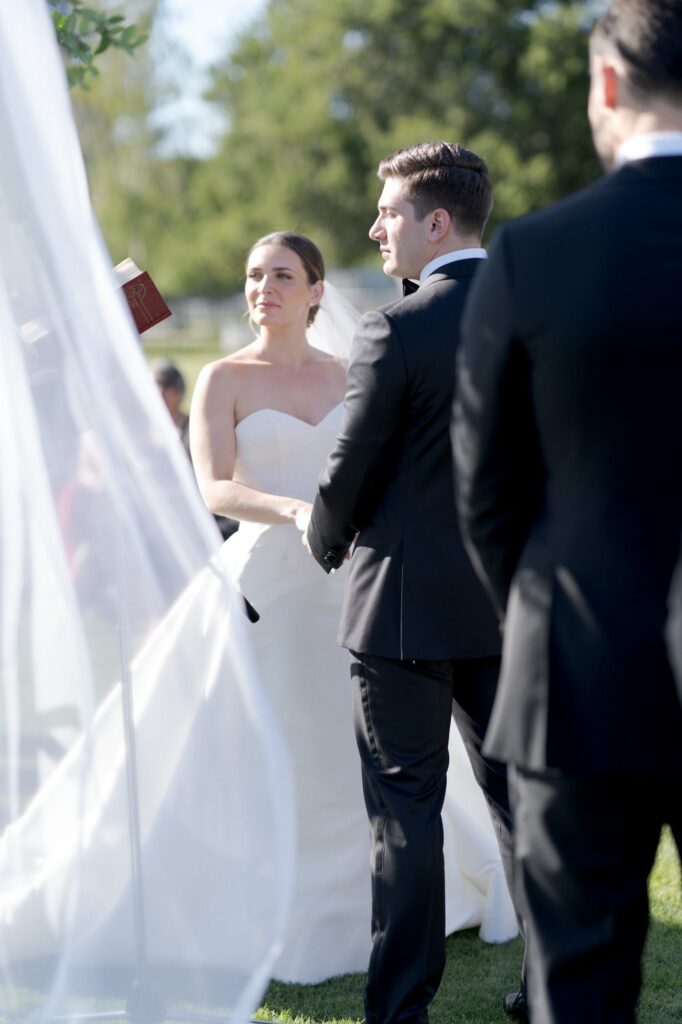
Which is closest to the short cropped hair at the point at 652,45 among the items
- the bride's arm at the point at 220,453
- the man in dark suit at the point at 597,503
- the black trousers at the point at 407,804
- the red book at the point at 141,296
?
the man in dark suit at the point at 597,503

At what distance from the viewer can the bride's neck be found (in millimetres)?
4355

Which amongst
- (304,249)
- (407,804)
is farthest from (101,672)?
(304,249)

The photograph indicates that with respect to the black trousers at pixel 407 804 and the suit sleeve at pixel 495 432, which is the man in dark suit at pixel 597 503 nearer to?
the suit sleeve at pixel 495 432

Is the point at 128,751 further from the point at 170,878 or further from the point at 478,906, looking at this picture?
the point at 478,906

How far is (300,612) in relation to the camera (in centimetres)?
421

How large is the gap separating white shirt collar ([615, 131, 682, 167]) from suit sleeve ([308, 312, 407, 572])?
3.40ft

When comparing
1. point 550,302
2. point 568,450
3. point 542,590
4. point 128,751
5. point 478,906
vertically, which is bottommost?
point 478,906

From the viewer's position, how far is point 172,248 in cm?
5466

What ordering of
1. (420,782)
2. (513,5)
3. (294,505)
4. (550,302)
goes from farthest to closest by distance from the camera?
1. (513,5)
2. (294,505)
3. (420,782)
4. (550,302)

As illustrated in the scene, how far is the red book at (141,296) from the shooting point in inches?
136

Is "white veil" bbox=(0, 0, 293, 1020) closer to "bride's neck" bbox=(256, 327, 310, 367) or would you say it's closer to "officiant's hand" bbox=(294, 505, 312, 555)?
"officiant's hand" bbox=(294, 505, 312, 555)

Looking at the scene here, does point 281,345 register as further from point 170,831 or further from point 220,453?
point 170,831

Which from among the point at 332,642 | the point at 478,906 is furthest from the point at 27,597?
the point at 478,906

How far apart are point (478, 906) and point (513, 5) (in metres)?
42.3
